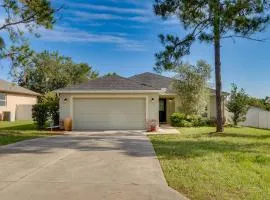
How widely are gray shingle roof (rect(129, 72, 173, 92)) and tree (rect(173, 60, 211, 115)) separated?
2.40 metres

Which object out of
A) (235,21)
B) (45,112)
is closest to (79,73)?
(45,112)

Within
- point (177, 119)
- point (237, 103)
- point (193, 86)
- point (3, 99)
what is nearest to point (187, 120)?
point (177, 119)

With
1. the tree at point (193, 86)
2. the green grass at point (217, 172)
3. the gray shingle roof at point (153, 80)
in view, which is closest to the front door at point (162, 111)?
the gray shingle roof at point (153, 80)

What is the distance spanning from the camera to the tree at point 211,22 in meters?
17.5

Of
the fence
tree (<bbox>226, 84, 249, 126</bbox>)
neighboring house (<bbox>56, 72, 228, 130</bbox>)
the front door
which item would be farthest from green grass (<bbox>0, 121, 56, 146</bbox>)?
the fence

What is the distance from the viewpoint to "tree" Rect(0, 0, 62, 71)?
62.8 feet

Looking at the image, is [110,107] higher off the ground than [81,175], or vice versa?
[110,107]

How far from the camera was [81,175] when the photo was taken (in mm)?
8320

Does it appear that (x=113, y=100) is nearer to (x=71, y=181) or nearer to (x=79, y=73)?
(x=71, y=181)

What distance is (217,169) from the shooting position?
29.7ft

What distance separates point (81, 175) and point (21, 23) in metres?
13.8

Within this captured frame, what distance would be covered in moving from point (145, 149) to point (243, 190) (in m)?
6.35

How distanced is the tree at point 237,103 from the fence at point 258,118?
273 cm

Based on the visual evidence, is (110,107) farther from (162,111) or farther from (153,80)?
(153,80)
